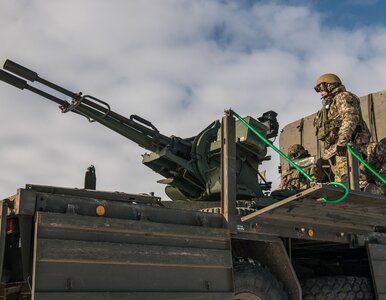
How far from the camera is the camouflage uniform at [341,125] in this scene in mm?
6082

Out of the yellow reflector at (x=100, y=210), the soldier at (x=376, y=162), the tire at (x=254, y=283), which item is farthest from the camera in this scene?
the soldier at (x=376, y=162)

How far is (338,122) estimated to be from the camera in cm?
638

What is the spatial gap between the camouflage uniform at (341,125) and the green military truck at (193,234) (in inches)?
26.1

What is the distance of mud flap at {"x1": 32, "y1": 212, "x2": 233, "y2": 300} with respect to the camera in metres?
3.53

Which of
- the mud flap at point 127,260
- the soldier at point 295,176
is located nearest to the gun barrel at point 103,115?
the soldier at point 295,176

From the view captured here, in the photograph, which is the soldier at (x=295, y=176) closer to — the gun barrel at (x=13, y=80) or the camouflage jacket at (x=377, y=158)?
the camouflage jacket at (x=377, y=158)

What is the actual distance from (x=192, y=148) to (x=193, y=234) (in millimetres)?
2519

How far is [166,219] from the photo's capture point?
4254 mm

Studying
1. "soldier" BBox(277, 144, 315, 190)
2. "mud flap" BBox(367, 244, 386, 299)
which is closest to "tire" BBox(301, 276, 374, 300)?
"mud flap" BBox(367, 244, 386, 299)

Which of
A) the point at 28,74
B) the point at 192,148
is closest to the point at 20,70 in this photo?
the point at 28,74

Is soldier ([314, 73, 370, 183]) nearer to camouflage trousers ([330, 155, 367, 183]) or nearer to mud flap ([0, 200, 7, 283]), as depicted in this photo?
camouflage trousers ([330, 155, 367, 183])

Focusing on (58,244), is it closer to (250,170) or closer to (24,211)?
(24,211)

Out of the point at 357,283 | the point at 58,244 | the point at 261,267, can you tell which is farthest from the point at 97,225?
the point at 357,283

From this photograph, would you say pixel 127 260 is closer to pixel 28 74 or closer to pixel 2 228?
pixel 2 228
